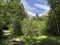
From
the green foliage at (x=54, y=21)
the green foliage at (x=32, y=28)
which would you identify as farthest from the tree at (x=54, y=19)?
the green foliage at (x=32, y=28)

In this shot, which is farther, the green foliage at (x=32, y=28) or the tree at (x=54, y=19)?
the tree at (x=54, y=19)

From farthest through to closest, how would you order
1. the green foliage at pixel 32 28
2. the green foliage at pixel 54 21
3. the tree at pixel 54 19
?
the green foliage at pixel 54 21 → the tree at pixel 54 19 → the green foliage at pixel 32 28

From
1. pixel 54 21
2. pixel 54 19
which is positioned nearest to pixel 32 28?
pixel 54 21

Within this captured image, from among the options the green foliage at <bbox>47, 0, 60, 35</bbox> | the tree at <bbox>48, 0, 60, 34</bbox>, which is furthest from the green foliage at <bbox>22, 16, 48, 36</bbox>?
the tree at <bbox>48, 0, 60, 34</bbox>

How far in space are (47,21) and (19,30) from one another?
27.6ft

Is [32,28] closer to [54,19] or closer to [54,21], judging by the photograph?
[54,21]

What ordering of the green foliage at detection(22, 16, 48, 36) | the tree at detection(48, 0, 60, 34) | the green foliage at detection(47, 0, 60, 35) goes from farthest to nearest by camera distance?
1. the green foliage at detection(47, 0, 60, 35)
2. the tree at detection(48, 0, 60, 34)
3. the green foliage at detection(22, 16, 48, 36)

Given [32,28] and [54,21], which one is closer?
[32,28]

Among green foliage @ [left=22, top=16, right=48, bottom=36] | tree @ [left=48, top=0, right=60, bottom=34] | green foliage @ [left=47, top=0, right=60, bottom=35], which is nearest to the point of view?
green foliage @ [left=22, top=16, right=48, bottom=36]

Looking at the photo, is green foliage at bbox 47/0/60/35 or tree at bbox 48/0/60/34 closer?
tree at bbox 48/0/60/34

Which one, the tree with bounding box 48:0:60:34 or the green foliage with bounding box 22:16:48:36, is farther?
the tree with bounding box 48:0:60:34

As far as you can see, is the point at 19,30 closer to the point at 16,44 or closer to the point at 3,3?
the point at 3,3

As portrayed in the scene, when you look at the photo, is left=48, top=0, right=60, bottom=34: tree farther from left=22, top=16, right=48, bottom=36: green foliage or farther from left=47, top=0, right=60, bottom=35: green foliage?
left=22, top=16, right=48, bottom=36: green foliage

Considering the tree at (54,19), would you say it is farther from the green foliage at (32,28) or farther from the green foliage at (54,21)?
the green foliage at (32,28)
